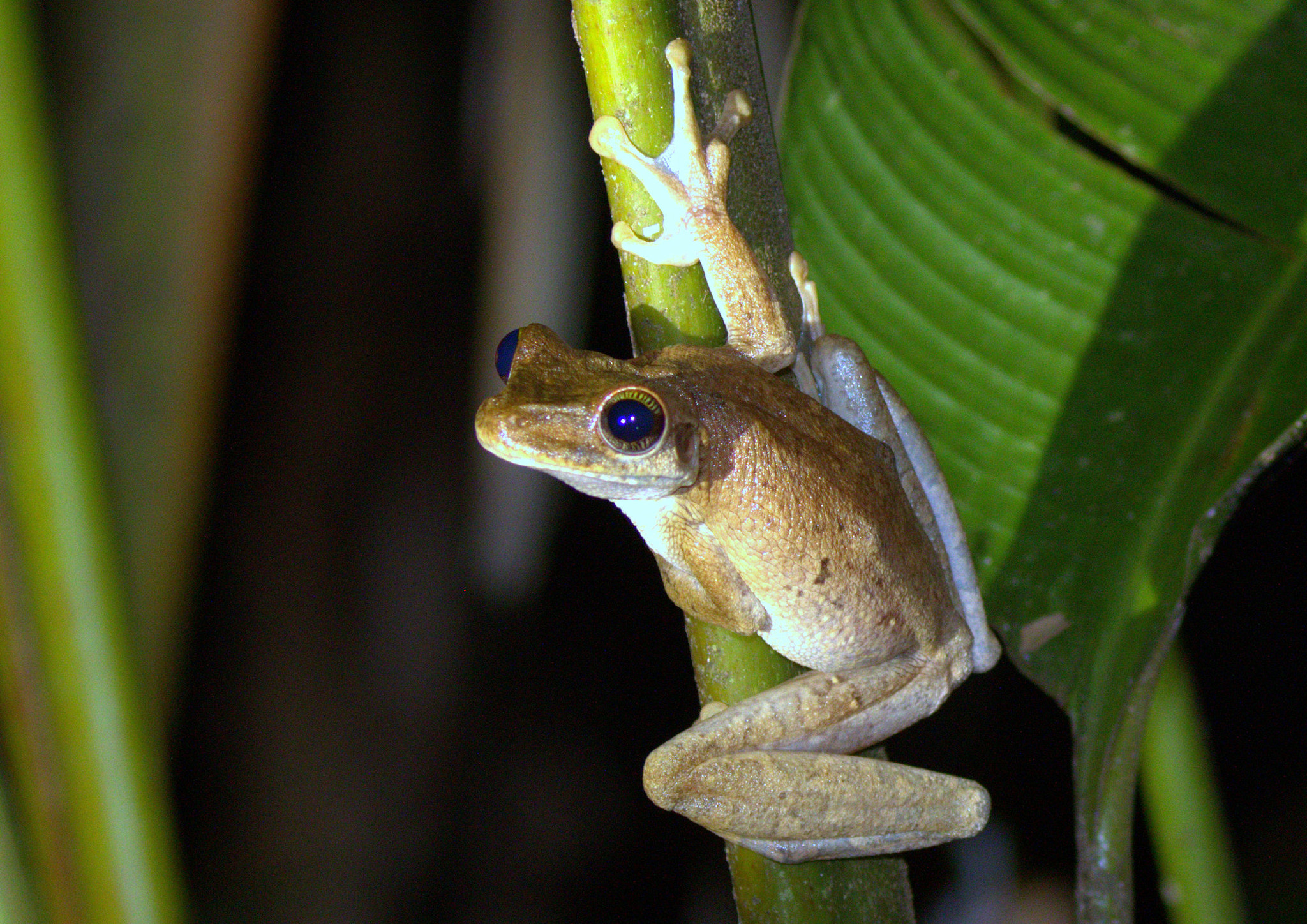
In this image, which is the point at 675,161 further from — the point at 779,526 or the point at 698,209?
the point at 779,526

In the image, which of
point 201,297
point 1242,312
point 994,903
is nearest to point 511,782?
point 994,903

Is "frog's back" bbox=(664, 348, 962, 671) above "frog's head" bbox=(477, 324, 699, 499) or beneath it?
Result: beneath

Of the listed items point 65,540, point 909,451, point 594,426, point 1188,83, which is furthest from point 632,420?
point 1188,83

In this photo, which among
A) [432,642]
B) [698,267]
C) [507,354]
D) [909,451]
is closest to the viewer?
[698,267]

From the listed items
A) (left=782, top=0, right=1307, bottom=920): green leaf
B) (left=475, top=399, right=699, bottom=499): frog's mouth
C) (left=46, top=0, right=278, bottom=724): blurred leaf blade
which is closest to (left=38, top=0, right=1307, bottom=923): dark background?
(left=46, top=0, right=278, bottom=724): blurred leaf blade

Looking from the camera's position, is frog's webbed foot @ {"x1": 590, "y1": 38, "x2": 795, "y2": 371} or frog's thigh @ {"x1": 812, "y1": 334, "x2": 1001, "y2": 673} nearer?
frog's webbed foot @ {"x1": 590, "y1": 38, "x2": 795, "y2": 371}

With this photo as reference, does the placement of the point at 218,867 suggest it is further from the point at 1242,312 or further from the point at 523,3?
the point at 1242,312

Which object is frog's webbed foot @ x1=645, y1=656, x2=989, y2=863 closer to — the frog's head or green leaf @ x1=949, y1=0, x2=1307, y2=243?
the frog's head
